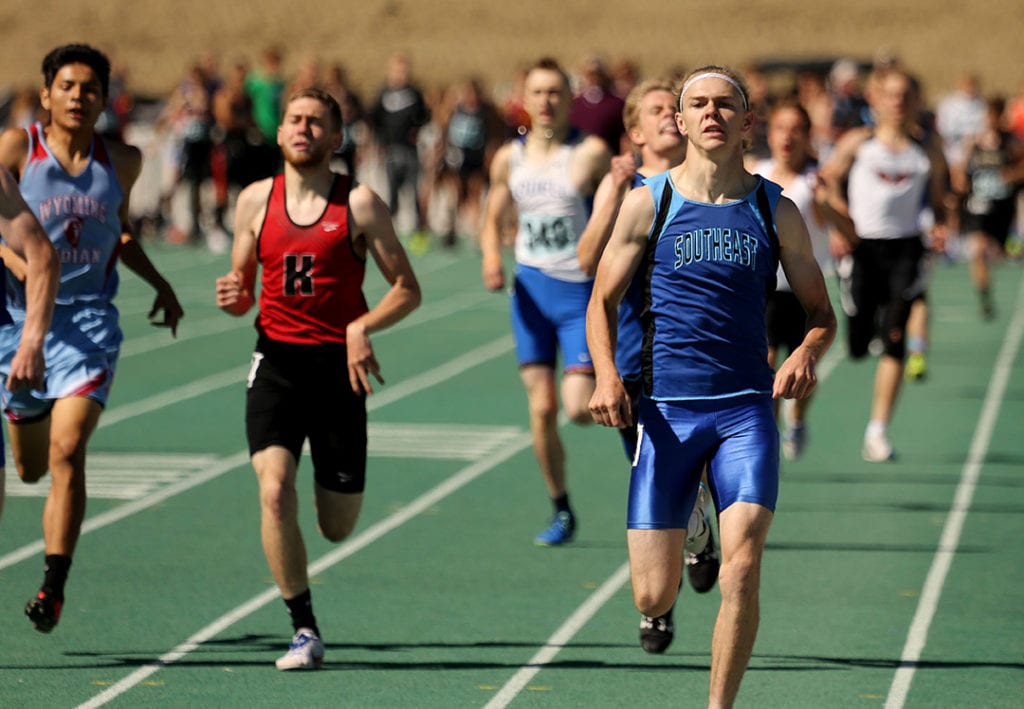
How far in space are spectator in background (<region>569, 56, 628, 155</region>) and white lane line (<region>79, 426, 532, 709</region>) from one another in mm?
9159

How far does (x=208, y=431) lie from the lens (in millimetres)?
13211

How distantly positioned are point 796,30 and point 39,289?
55513mm

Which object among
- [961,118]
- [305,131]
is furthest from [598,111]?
[305,131]

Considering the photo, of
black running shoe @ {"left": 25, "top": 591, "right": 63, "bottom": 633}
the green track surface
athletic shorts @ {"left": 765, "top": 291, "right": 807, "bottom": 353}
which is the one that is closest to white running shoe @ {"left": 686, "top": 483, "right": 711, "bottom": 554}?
the green track surface

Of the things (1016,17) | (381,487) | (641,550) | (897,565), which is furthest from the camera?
(1016,17)

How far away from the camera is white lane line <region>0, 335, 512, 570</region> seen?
1006 cm

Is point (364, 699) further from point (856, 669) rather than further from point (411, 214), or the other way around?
point (411, 214)

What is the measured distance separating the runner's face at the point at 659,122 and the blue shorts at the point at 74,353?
2170 mm

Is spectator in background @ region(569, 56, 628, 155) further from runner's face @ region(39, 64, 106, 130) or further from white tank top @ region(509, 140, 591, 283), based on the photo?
runner's face @ region(39, 64, 106, 130)

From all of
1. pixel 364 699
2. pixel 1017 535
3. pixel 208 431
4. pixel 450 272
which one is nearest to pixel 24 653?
pixel 364 699

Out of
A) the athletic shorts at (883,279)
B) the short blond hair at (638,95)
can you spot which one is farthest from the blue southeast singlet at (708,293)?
the athletic shorts at (883,279)

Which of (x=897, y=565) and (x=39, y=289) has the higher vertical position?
(x=39, y=289)

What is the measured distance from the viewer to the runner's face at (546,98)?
9555 mm

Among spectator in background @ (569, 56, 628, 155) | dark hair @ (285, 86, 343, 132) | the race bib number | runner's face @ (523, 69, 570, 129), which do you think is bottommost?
spectator in background @ (569, 56, 628, 155)
